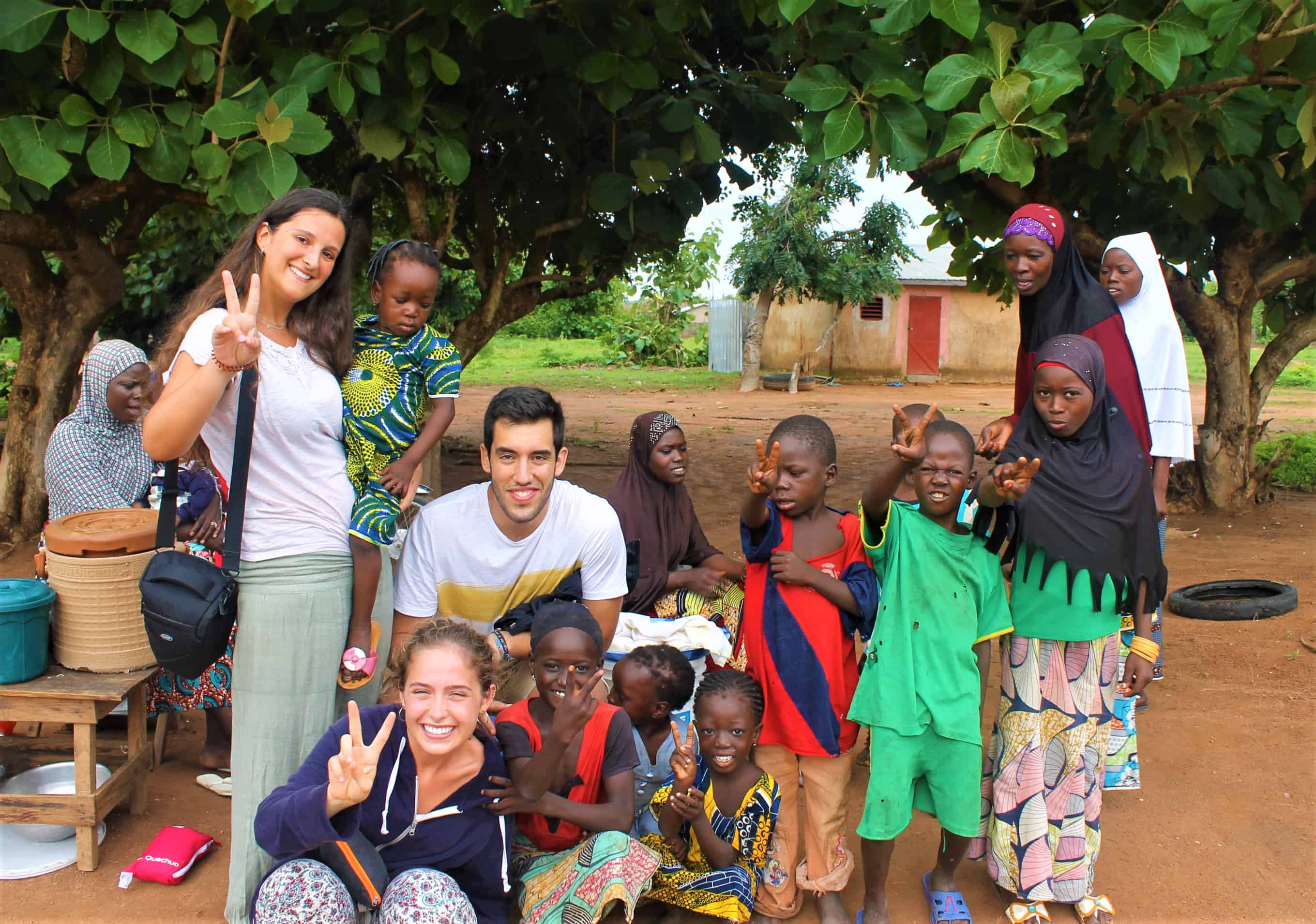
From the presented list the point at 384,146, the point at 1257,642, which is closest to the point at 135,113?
the point at 384,146

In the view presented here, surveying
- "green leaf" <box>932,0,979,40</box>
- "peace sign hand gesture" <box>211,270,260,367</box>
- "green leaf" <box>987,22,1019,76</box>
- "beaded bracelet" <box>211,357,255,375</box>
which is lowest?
"beaded bracelet" <box>211,357,255,375</box>

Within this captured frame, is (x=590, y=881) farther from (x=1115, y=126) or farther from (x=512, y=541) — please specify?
(x=1115, y=126)

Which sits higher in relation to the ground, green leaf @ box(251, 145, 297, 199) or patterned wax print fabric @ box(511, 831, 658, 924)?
green leaf @ box(251, 145, 297, 199)

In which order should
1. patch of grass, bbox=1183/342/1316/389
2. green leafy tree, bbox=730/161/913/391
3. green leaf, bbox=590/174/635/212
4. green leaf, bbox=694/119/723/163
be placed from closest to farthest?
green leaf, bbox=694/119/723/163
green leaf, bbox=590/174/635/212
green leafy tree, bbox=730/161/913/391
patch of grass, bbox=1183/342/1316/389

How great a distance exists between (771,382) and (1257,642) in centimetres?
1513

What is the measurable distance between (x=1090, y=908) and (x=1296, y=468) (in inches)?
316

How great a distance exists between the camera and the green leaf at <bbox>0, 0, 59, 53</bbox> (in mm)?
3477

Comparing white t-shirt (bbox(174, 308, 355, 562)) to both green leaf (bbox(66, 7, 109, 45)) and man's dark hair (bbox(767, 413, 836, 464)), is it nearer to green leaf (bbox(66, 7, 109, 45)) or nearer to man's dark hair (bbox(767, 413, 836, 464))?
man's dark hair (bbox(767, 413, 836, 464))

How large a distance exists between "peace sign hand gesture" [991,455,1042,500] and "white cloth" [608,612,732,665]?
1.22 metres

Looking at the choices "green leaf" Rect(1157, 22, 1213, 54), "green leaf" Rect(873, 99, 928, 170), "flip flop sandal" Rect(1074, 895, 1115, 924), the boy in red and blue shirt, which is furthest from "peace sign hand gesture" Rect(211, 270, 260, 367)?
"green leaf" Rect(1157, 22, 1213, 54)

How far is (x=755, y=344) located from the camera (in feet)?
63.5

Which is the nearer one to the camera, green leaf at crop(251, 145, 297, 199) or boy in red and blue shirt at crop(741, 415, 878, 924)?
boy in red and blue shirt at crop(741, 415, 878, 924)

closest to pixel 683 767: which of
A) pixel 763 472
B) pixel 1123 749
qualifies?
pixel 763 472

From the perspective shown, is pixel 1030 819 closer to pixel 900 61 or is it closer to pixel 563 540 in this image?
pixel 563 540
